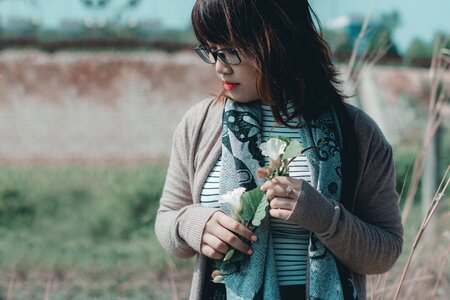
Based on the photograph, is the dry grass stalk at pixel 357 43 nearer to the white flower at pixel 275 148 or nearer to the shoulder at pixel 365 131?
the shoulder at pixel 365 131

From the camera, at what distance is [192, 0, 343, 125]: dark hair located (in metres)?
1.34

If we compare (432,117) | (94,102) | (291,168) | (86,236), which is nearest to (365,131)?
(291,168)

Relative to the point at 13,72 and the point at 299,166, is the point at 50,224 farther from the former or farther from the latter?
the point at 13,72

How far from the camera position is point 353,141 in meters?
1.42

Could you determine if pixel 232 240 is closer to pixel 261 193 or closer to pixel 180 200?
pixel 261 193

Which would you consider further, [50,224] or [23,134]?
[23,134]

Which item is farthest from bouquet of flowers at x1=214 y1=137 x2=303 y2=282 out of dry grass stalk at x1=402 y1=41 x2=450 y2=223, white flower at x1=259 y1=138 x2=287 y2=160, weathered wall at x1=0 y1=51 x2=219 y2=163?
weathered wall at x1=0 y1=51 x2=219 y2=163

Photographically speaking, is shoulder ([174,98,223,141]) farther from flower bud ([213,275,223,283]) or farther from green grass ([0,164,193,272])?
green grass ([0,164,193,272])

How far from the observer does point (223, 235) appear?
52.5 inches

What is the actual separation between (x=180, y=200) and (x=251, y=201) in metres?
0.24

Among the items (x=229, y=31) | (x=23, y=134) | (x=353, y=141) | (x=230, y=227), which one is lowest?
(x=23, y=134)

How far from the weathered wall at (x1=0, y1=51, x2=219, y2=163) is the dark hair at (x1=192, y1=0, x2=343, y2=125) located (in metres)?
10.1

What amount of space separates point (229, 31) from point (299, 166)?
29 centimetres

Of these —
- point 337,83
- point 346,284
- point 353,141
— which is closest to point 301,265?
point 346,284
